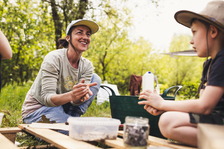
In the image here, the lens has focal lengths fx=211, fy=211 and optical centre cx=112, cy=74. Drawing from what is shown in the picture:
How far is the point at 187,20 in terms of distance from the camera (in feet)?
4.58

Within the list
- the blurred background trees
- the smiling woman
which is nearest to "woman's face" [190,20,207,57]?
the smiling woman

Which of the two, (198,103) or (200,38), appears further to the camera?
(200,38)

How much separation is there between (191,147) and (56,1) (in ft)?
17.6

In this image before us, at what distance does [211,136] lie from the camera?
75cm

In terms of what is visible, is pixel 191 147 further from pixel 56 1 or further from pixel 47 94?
pixel 56 1

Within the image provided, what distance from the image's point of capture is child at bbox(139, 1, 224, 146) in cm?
104

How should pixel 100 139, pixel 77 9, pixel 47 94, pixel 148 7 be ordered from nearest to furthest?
pixel 100 139
pixel 47 94
pixel 77 9
pixel 148 7

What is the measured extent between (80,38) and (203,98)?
5.32 ft

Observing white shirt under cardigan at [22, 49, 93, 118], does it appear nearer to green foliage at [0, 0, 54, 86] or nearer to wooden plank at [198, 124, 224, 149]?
wooden plank at [198, 124, 224, 149]

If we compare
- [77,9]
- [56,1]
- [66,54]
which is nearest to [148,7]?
[77,9]

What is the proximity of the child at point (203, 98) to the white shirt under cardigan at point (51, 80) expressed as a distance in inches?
46.8

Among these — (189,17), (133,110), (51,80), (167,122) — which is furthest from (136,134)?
(51,80)

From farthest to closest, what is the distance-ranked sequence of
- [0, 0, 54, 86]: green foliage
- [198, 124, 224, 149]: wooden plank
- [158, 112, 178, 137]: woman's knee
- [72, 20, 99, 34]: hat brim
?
Answer: [0, 0, 54, 86]: green foliage < [72, 20, 99, 34]: hat brim < [158, 112, 178, 137]: woman's knee < [198, 124, 224, 149]: wooden plank

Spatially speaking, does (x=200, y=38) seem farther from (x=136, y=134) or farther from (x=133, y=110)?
(x=133, y=110)
